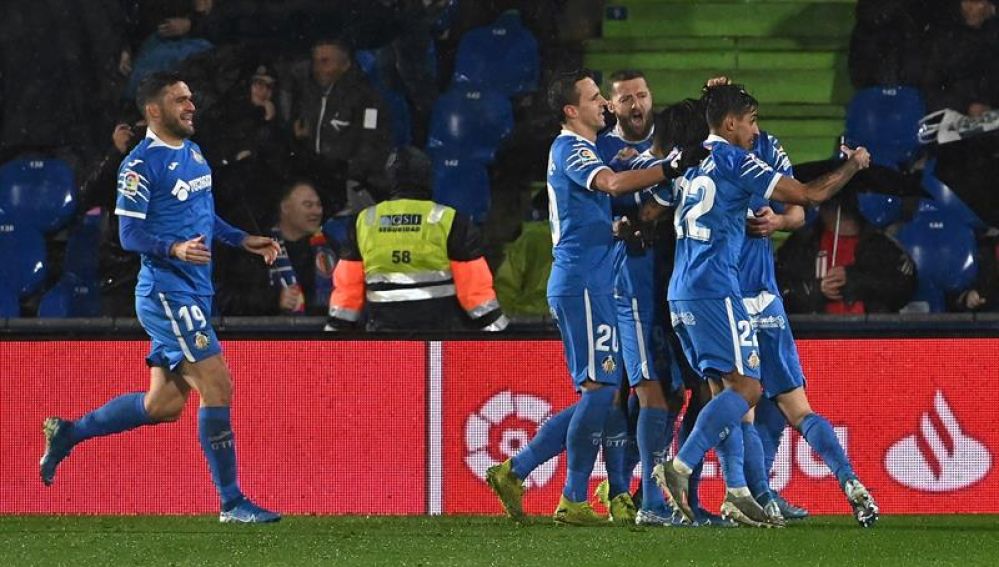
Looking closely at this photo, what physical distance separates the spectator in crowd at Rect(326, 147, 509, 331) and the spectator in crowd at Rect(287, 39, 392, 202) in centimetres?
182

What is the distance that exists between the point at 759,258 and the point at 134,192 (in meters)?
2.53

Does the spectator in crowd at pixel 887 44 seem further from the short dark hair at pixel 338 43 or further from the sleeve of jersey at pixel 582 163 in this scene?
the sleeve of jersey at pixel 582 163

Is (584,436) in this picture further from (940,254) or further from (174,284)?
(940,254)

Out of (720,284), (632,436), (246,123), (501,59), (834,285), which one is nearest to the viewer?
(720,284)

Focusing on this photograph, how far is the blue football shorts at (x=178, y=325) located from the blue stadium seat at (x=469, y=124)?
135 inches

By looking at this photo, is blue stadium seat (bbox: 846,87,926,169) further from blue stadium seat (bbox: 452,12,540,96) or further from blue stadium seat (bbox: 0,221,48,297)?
blue stadium seat (bbox: 0,221,48,297)

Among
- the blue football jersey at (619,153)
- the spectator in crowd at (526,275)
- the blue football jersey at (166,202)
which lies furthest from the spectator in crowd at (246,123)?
the blue football jersey at (619,153)

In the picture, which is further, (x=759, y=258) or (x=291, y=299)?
(x=291, y=299)

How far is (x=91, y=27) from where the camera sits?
11578 mm

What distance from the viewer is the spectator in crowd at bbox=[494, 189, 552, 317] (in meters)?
10.4

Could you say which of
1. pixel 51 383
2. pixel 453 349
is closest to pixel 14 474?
pixel 51 383

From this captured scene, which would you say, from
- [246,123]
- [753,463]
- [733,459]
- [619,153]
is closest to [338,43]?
[246,123]

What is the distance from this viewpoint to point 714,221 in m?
7.45

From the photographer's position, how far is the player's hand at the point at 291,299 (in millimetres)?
10234
